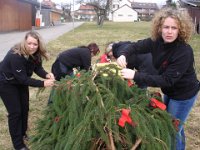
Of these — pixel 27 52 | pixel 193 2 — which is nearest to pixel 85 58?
pixel 27 52

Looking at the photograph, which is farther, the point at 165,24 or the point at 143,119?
the point at 165,24

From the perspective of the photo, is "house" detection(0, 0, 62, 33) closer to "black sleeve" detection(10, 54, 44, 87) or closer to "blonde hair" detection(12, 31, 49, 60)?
"blonde hair" detection(12, 31, 49, 60)

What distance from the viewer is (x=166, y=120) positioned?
302 centimetres

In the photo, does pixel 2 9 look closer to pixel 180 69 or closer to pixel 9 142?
pixel 9 142

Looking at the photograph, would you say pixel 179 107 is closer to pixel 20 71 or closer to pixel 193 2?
pixel 20 71

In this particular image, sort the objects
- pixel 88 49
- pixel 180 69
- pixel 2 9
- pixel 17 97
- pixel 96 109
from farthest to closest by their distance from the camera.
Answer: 1. pixel 2 9
2. pixel 88 49
3. pixel 17 97
4. pixel 180 69
5. pixel 96 109

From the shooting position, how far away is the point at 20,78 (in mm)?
3986

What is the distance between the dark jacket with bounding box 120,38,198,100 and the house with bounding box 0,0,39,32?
2692 cm

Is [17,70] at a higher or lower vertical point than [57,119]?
higher

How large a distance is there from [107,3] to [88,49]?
41.0 m

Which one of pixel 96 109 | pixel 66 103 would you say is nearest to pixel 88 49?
pixel 66 103

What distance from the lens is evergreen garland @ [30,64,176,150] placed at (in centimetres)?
Answer: 271

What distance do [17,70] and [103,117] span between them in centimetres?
168

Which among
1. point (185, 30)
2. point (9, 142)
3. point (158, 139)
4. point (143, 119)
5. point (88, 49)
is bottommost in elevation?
point (9, 142)
